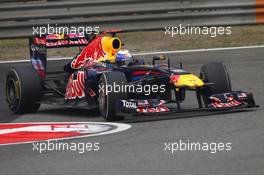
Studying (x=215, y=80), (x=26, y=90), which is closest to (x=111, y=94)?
(x=215, y=80)

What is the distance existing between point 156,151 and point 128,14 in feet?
40.1

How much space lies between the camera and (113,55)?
1270 centimetres

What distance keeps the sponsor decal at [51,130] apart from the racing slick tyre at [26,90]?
1.00 meters

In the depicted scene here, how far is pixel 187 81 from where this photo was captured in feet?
37.5

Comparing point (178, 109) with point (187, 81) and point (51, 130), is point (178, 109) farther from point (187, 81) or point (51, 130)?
point (51, 130)

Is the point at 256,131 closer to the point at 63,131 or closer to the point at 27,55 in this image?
the point at 63,131

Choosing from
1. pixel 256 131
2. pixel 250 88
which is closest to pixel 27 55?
pixel 250 88

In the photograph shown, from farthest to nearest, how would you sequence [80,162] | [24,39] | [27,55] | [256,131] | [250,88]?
1. [24,39]
2. [27,55]
3. [250,88]
4. [256,131]
5. [80,162]

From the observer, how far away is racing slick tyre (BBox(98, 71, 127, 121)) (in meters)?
11.2

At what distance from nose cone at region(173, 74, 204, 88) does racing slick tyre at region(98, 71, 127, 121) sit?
0.69 meters

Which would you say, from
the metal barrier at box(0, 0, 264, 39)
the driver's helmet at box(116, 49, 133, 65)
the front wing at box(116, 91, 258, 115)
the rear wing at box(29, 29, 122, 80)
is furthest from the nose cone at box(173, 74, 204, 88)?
the metal barrier at box(0, 0, 264, 39)

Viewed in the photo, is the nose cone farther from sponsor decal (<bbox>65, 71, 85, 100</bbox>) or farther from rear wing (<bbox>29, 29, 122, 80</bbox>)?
rear wing (<bbox>29, 29, 122, 80</bbox>)

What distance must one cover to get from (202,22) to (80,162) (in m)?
12.6

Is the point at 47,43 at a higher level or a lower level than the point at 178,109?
higher
